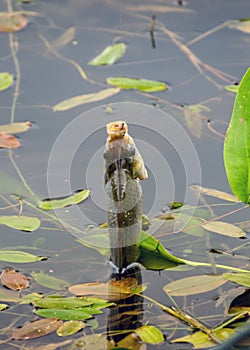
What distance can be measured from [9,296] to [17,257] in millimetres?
121

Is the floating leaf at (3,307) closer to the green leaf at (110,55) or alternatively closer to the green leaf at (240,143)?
the green leaf at (240,143)

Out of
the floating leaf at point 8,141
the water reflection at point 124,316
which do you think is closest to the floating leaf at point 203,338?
the water reflection at point 124,316

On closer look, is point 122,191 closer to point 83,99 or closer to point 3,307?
point 3,307

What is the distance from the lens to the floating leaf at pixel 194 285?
1.67m

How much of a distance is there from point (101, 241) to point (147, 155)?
0.40 m

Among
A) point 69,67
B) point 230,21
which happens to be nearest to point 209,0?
point 230,21

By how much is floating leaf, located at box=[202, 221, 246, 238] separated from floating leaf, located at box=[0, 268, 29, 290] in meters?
0.46

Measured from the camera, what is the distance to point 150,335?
155cm

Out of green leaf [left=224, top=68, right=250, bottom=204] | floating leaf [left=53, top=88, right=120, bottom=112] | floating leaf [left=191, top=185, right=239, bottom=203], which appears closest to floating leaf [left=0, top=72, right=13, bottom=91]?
floating leaf [left=53, top=88, right=120, bottom=112]

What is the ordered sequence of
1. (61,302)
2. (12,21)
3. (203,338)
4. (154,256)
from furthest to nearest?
1. (12,21)
2. (154,256)
3. (61,302)
4. (203,338)

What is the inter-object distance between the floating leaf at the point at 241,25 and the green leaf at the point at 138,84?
0.49 meters

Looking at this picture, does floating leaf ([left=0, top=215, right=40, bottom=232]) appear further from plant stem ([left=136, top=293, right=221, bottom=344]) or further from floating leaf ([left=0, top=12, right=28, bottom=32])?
floating leaf ([left=0, top=12, right=28, bottom=32])

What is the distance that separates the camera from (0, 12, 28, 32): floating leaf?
9.62 ft

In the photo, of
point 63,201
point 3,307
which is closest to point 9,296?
point 3,307
